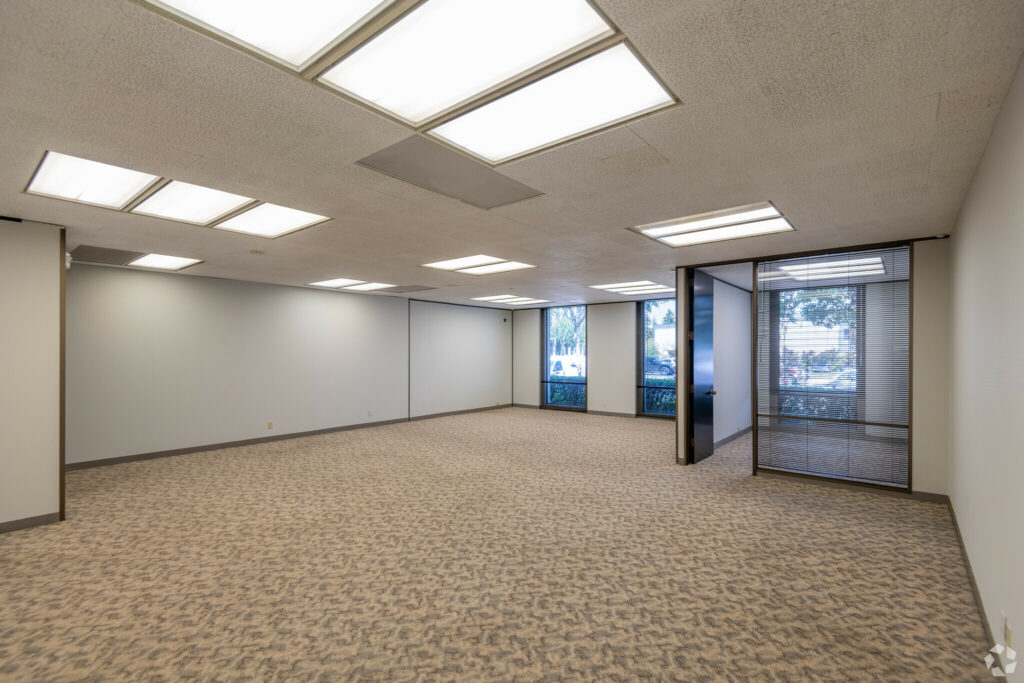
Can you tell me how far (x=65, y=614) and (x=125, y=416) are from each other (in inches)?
177

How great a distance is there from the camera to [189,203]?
3.65 meters

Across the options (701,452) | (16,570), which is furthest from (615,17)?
(701,452)

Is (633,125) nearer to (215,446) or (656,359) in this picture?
(215,446)

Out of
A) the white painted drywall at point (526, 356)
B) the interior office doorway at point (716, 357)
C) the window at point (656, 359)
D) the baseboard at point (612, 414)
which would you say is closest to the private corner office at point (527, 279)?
the interior office doorway at point (716, 357)

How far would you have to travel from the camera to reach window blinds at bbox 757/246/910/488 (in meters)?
4.99

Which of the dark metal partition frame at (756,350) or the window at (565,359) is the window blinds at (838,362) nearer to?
the dark metal partition frame at (756,350)

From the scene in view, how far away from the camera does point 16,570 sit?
Answer: 10.9ft

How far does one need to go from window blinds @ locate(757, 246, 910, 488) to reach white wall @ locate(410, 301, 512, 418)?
6.98 m

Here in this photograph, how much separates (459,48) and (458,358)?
9.73m

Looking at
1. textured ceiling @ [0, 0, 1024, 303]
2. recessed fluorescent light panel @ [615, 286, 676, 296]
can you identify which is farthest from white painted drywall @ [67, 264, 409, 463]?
recessed fluorescent light panel @ [615, 286, 676, 296]

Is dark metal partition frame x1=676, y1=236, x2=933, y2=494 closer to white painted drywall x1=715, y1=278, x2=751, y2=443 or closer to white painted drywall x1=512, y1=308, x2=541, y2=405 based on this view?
white painted drywall x1=715, y1=278, x2=751, y2=443

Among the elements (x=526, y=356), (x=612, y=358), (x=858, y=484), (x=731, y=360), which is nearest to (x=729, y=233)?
(x=858, y=484)

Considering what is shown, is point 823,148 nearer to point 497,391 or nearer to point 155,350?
point 155,350

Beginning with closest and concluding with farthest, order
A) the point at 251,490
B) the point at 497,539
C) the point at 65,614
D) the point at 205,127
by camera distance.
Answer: the point at 205,127
the point at 65,614
the point at 497,539
the point at 251,490
